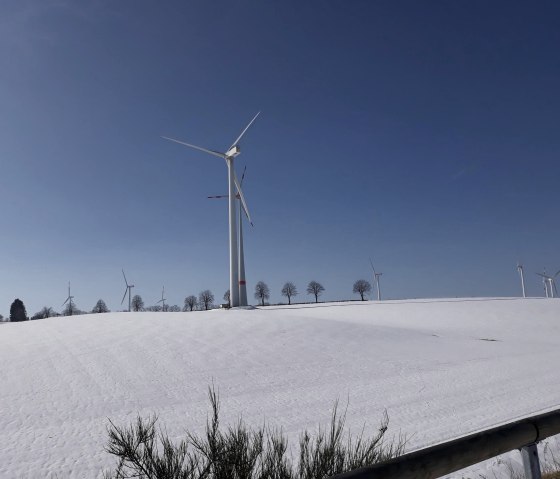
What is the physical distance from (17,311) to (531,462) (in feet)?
372

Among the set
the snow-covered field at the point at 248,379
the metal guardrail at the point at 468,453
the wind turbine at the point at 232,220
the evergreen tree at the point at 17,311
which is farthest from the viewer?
the evergreen tree at the point at 17,311

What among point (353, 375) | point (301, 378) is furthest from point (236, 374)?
point (353, 375)

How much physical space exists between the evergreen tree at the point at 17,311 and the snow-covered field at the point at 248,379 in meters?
82.7

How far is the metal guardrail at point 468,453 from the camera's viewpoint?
10.1 ft

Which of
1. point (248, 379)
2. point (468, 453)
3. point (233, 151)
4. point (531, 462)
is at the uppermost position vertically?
point (233, 151)

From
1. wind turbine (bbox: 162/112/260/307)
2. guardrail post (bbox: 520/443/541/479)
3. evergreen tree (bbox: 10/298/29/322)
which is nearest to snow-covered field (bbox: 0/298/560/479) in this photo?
guardrail post (bbox: 520/443/541/479)

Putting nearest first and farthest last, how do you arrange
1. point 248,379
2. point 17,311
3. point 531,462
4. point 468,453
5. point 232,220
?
point 468,453
point 531,462
point 248,379
point 232,220
point 17,311

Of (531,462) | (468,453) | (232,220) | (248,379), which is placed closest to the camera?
(468,453)

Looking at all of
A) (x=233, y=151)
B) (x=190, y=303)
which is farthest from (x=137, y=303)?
(x=233, y=151)

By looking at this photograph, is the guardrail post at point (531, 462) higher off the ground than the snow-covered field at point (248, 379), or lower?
higher

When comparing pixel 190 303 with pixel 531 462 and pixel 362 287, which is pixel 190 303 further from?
pixel 531 462

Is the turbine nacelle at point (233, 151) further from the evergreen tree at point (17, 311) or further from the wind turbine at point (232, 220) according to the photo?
the evergreen tree at point (17, 311)

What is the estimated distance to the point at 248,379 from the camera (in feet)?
53.3

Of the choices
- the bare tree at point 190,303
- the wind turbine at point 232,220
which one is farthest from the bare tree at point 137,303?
the wind turbine at point 232,220
